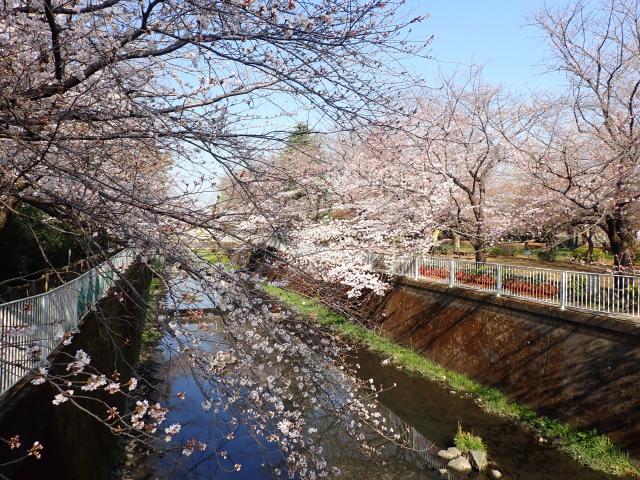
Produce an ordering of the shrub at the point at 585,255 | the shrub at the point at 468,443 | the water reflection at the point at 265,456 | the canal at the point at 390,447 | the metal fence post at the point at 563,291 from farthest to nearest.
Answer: the shrub at the point at 585,255 → the metal fence post at the point at 563,291 → the shrub at the point at 468,443 → the water reflection at the point at 265,456 → the canal at the point at 390,447

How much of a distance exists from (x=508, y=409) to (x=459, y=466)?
281 cm

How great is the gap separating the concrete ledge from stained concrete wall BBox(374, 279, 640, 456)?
0.06ft

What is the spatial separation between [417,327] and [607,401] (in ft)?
23.2

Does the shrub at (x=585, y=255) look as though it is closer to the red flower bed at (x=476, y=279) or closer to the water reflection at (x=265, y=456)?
the red flower bed at (x=476, y=279)

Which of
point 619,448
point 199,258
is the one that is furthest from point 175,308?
point 619,448

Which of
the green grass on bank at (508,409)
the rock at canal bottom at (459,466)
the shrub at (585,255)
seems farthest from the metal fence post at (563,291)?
the shrub at (585,255)

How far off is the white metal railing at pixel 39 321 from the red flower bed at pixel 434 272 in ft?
32.7

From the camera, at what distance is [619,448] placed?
26.3 ft

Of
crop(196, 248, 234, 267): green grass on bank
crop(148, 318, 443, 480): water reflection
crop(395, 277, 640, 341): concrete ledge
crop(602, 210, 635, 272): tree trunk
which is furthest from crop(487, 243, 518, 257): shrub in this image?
crop(196, 248, 234, 267): green grass on bank

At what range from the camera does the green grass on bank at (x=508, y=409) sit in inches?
305

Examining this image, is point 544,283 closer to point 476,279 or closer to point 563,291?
point 563,291

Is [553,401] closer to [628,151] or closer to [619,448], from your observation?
[619,448]

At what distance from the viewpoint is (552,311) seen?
1034 centimetres

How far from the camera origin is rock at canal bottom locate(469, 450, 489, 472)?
8.03m
